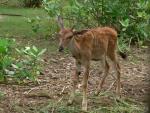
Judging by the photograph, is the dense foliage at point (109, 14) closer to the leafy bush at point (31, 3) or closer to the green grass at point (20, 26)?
the green grass at point (20, 26)

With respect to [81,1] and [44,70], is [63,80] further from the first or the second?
[81,1]

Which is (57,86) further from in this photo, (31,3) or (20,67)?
(31,3)

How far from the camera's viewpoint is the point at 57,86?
259 inches

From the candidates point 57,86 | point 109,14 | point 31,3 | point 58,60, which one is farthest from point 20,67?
point 31,3

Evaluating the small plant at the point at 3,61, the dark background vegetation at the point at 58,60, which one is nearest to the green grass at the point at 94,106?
the dark background vegetation at the point at 58,60

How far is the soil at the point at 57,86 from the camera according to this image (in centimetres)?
577

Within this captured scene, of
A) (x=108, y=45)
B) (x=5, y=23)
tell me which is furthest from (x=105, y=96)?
(x=5, y=23)

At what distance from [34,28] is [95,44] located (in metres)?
4.57

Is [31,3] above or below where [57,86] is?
above

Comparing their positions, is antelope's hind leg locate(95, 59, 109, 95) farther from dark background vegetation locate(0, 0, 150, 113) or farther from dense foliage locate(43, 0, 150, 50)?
dense foliage locate(43, 0, 150, 50)

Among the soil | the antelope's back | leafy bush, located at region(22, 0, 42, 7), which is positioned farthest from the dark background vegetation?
leafy bush, located at region(22, 0, 42, 7)

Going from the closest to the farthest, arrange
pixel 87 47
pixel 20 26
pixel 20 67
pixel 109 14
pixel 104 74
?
1. pixel 87 47
2. pixel 104 74
3. pixel 20 67
4. pixel 109 14
5. pixel 20 26

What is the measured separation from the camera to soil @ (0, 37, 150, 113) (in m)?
5.77

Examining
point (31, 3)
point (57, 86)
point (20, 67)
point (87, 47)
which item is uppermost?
point (87, 47)
